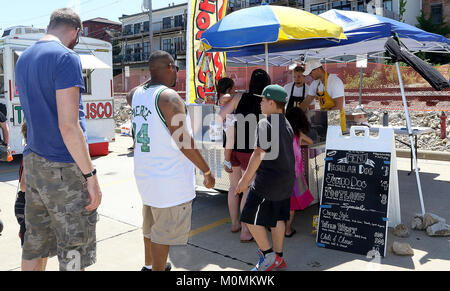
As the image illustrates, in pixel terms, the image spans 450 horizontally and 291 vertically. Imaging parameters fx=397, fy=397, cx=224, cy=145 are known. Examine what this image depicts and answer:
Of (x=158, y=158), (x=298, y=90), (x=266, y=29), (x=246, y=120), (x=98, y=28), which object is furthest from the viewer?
(x=98, y=28)

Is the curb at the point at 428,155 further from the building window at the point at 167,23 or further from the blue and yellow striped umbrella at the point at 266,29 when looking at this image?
the building window at the point at 167,23

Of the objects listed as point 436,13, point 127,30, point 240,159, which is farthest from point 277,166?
point 127,30

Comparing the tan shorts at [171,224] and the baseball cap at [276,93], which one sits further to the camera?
the baseball cap at [276,93]

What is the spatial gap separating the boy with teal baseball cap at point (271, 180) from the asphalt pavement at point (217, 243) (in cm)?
51

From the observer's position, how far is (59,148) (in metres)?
2.55

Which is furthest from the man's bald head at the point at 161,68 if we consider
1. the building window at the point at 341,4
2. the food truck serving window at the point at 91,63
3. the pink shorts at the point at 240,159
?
the building window at the point at 341,4

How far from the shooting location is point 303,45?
6590mm

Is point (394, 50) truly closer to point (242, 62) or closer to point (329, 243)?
point (329, 243)

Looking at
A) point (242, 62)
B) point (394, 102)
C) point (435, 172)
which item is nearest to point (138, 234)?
point (242, 62)

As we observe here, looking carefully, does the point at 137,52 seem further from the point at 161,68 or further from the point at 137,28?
the point at 161,68

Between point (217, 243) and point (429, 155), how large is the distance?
7037 mm

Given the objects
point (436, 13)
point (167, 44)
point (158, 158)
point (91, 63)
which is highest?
point (167, 44)

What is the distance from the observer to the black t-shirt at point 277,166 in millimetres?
3465

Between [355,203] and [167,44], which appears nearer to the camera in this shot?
[355,203]
